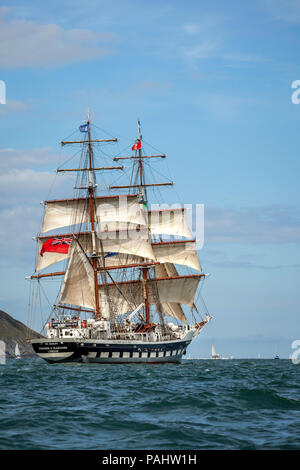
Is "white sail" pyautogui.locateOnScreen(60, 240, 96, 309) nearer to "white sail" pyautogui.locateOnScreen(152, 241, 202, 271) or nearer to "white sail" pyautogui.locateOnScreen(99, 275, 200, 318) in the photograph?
"white sail" pyautogui.locateOnScreen(99, 275, 200, 318)

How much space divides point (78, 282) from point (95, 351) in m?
9.81

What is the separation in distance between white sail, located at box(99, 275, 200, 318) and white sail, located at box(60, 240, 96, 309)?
6.49 metres

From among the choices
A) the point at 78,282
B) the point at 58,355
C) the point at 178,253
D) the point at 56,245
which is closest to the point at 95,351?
the point at 58,355

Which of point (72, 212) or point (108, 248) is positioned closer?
point (72, 212)

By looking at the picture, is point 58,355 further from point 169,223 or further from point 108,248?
point 169,223

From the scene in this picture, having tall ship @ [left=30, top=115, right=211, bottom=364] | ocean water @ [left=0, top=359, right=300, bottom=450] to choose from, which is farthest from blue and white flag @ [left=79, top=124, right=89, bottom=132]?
ocean water @ [left=0, top=359, right=300, bottom=450]

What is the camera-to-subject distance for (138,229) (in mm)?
95875

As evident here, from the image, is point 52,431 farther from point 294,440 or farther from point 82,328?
point 82,328

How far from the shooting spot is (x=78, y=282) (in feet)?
283

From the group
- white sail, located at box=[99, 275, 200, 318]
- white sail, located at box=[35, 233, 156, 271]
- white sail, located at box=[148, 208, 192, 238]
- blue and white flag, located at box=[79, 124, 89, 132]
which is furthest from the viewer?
white sail, located at box=[148, 208, 192, 238]

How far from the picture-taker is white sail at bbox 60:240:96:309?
8525cm

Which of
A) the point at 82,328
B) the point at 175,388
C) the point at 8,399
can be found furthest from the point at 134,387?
the point at 82,328

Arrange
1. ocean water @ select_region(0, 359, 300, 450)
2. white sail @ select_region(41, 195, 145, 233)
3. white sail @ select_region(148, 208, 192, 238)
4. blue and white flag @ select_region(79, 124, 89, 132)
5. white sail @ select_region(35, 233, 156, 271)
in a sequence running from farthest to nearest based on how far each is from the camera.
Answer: white sail @ select_region(148, 208, 192, 238)
white sail @ select_region(41, 195, 145, 233)
white sail @ select_region(35, 233, 156, 271)
blue and white flag @ select_region(79, 124, 89, 132)
ocean water @ select_region(0, 359, 300, 450)

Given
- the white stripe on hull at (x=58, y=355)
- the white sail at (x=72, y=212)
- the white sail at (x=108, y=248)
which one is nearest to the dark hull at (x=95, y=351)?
the white stripe on hull at (x=58, y=355)
